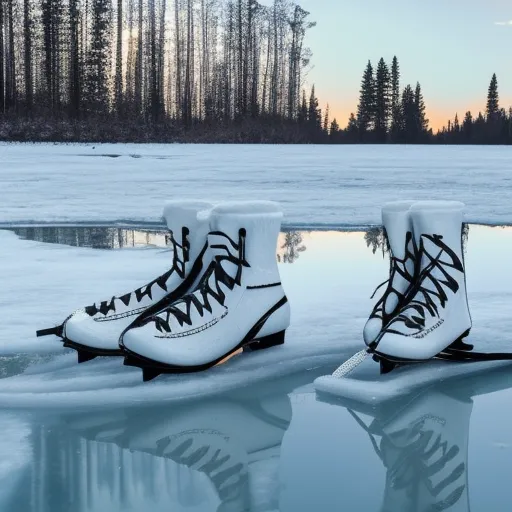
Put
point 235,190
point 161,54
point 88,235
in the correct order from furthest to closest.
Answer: point 161,54
point 235,190
point 88,235

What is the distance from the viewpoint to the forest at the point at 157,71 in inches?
1439

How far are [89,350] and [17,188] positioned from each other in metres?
7.38

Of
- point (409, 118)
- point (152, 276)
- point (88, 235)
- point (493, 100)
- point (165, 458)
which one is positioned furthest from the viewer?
point (493, 100)

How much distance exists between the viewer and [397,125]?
63.8 meters

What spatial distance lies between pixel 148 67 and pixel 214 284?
44531 mm

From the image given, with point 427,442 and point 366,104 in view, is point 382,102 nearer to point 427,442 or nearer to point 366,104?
point 366,104

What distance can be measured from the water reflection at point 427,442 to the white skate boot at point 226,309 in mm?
362

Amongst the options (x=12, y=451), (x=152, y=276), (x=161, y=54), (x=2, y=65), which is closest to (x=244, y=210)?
(x=12, y=451)

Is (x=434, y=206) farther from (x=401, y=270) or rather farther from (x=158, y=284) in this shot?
(x=158, y=284)

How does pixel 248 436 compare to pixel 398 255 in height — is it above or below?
below

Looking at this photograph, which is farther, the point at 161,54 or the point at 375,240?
the point at 161,54

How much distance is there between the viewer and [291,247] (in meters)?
4.34

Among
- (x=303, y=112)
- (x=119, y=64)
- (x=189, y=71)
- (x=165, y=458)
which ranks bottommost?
(x=165, y=458)

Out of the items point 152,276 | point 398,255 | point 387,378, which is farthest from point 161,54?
point 387,378
